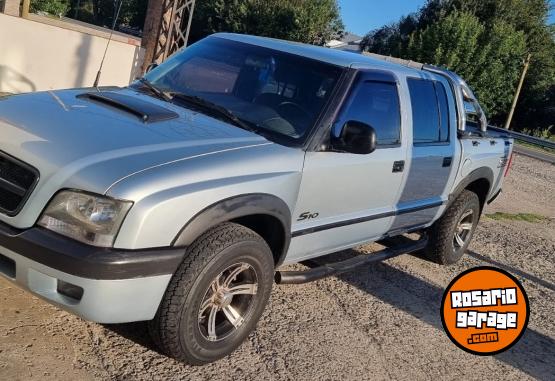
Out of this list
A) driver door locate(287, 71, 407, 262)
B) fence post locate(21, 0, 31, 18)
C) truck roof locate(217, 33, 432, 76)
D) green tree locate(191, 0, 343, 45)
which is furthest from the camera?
green tree locate(191, 0, 343, 45)

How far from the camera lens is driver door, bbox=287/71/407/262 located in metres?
3.88

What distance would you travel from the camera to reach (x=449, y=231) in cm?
595

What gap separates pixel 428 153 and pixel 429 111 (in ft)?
1.30

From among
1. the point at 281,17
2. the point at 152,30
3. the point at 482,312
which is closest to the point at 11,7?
the point at 152,30

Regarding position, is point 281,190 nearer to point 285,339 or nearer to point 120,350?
point 285,339

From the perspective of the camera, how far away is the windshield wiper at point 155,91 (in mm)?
4102

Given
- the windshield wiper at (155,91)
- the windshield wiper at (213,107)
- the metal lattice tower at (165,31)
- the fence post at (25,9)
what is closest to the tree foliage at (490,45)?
the metal lattice tower at (165,31)

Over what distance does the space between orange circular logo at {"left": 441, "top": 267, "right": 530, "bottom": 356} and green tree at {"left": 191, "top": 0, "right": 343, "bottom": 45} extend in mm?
36792

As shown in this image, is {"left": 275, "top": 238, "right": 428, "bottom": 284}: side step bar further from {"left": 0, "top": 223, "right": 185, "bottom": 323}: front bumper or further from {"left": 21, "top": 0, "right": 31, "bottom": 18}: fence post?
{"left": 21, "top": 0, "right": 31, "bottom": 18}: fence post

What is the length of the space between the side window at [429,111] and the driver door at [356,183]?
30cm

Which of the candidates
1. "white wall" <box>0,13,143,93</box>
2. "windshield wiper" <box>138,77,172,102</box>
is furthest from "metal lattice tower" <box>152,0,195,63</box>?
"windshield wiper" <box>138,77,172,102</box>

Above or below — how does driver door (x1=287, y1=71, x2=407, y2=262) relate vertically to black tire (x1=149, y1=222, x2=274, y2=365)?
above

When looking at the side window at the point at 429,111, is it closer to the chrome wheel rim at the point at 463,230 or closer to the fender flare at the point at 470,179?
the fender flare at the point at 470,179

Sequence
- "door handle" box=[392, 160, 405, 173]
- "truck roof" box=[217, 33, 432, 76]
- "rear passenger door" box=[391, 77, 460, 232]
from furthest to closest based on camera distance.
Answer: "rear passenger door" box=[391, 77, 460, 232], "door handle" box=[392, 160, 405, 173], "truck roof" box=[217, 33, 432, 76]
